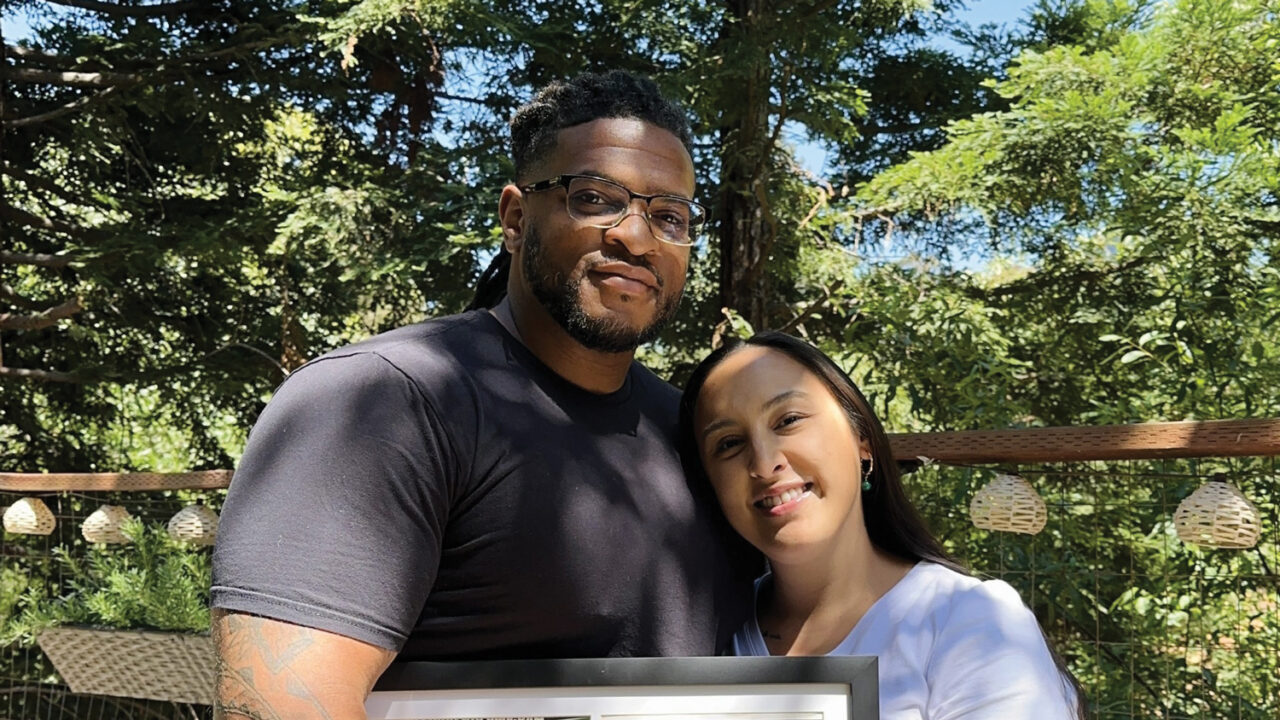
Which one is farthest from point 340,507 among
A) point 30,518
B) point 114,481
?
point 30,518

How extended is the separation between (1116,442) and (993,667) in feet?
3.65

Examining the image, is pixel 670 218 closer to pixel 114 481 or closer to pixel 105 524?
pixel 114 481

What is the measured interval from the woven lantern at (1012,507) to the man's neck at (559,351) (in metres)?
1.47

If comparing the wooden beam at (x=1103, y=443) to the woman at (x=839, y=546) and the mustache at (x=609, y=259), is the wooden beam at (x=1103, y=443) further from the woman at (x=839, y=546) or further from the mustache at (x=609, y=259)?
the mustache at (x=609, y=259)

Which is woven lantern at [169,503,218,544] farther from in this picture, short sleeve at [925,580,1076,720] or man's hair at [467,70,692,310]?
short sleeve at [925,580,1076,720]

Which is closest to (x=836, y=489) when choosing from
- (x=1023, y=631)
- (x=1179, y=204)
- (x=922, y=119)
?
(x=1023, y=631)

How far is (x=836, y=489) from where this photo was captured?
5.75ft

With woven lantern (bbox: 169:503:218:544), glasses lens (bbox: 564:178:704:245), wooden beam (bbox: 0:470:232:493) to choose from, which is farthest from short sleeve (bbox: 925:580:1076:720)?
woven lantern (bbox: 169:503:218:544)

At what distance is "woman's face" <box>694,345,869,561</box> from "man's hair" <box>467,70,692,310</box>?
1.34 ft

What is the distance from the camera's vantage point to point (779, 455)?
1.73 meters

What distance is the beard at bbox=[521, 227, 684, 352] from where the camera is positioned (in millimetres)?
1742

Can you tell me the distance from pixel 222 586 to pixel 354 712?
0.21 metres

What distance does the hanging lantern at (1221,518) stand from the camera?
2674mm

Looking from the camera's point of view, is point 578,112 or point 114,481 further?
point 114,481
